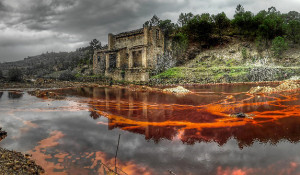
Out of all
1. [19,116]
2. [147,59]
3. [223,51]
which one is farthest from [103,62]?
[19,116]

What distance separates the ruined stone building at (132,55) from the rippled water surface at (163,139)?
18917 mm

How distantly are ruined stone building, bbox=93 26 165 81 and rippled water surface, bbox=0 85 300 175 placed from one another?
745 inches

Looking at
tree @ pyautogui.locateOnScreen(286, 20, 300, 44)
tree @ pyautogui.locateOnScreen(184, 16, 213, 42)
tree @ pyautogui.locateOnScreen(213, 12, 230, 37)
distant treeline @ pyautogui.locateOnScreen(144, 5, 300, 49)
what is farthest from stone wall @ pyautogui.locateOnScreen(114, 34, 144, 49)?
tree @ pyautogui.locateOnScreen(286, 20, 300, 44)

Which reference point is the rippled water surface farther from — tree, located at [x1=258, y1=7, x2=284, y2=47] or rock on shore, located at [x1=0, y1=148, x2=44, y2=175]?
tree, located at [x1=258, y1=7, x2=284, y2=47]

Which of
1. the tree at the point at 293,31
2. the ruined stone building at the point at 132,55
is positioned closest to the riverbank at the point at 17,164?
the ruined stone building at the point at 132,55

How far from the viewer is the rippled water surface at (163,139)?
18.7ft

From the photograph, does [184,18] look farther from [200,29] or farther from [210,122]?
[210,122]

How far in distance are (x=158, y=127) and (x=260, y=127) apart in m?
4.47

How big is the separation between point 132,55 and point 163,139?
28.1 meters

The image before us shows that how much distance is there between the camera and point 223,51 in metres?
36.4

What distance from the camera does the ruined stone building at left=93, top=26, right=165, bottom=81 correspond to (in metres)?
31.7

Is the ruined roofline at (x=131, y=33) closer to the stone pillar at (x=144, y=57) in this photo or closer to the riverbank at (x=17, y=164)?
the stone pillar at (x=144, y=57)

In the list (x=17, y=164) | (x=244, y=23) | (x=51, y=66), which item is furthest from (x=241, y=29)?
(x=51, y=66)

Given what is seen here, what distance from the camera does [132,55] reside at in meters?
34.5
